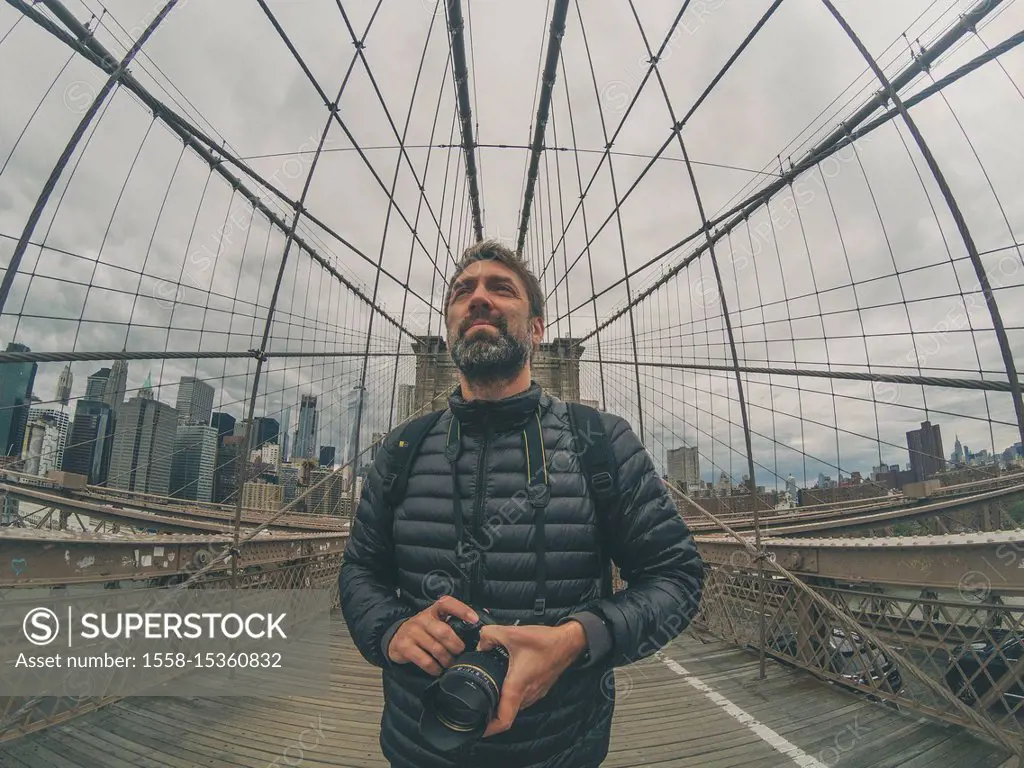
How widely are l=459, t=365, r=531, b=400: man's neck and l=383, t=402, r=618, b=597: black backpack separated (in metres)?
0.21

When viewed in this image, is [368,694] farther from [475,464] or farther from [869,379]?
[869,379]

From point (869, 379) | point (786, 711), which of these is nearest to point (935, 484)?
point (869, 379)

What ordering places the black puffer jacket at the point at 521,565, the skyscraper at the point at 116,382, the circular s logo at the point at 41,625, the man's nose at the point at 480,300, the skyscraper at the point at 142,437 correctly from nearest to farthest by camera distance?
the black puffer jacket at the point at 521,565
the man's nose at the point at 480,300
the circular s logo at the point at 41,625
the skyscraper at the point at 116,382
the skyscraper at the point at 142,437

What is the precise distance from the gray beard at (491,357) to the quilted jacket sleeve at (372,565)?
49 centimetres

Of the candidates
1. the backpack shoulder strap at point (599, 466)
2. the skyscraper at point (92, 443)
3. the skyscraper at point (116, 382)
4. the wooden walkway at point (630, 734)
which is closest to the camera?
the backpack shoulder strap at point (599, 466)

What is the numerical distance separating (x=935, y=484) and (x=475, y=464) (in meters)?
12.3

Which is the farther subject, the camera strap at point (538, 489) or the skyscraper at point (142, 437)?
the skyscraper at point (142, 437)

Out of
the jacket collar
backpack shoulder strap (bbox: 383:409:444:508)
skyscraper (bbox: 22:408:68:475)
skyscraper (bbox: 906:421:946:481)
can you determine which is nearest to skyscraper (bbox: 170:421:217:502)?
skyscraper (bbox: 22:408:68:475)

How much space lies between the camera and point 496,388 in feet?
5.74

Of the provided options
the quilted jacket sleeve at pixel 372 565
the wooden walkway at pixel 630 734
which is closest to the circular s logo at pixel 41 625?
the wooden walkway at pixel 630 734

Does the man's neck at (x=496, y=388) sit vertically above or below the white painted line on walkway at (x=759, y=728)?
above

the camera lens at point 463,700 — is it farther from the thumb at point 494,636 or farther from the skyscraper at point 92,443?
the skyscraper at point 92,443

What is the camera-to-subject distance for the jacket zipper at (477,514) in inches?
58.7

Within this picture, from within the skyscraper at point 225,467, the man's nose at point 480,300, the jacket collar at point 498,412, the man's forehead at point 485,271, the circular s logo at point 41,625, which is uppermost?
the man's forehead at point 485,271
